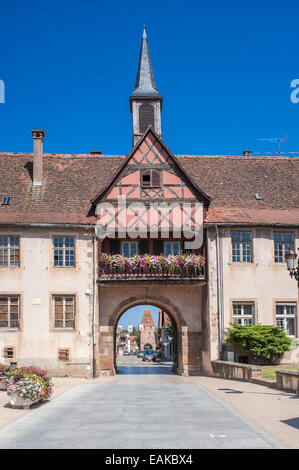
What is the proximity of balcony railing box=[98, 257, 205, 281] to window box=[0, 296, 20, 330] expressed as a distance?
384 centimetres

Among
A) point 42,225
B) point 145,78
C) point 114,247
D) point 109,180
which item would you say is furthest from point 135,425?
point 145,78

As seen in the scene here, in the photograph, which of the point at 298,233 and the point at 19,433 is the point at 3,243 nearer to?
the point at 298,233

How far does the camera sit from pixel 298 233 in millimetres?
27109

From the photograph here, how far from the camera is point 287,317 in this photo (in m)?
26.9

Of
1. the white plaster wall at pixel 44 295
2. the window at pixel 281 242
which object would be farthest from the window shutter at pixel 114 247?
the window at pixel 281 242

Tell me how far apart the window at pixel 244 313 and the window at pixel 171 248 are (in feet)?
12.1

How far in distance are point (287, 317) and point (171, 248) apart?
6116 millimetres

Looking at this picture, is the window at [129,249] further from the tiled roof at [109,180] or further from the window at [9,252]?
the window at [9,252]

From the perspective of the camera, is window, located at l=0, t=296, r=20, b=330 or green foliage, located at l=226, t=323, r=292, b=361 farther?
window, located at l=0, t=296, r=20, b=330

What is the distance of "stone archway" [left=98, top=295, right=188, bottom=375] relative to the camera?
88.4 feet

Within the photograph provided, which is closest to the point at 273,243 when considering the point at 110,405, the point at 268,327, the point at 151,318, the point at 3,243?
the point at 268,327

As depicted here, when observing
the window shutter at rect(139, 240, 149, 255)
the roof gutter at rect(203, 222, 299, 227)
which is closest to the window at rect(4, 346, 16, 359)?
the window shutter at rect(139, 240, 149, 255)

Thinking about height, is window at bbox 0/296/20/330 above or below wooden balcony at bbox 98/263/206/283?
below

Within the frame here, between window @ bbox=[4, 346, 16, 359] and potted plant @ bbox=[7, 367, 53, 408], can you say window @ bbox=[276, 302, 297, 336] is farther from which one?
potted plant @ bbox=[7, 367, 53, 408]
